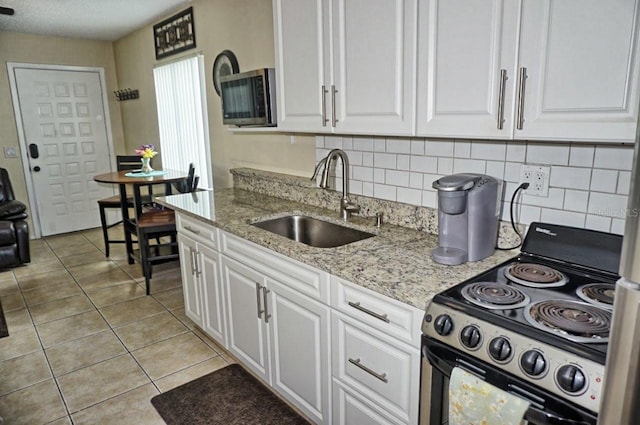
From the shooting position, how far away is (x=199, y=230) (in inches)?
98.3

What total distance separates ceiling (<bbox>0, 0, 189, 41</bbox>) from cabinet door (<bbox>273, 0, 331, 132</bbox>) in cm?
222

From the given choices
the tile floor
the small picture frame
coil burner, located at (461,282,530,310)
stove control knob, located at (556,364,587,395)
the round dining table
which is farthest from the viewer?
the small picture frame

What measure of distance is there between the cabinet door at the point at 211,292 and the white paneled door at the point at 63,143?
12.9ft

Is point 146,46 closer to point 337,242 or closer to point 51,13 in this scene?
point 51,13

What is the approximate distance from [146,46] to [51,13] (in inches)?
38.3

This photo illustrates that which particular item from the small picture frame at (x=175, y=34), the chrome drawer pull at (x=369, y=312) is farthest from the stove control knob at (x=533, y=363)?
the small picture frame at (x=175, y=34)

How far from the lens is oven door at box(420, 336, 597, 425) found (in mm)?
998

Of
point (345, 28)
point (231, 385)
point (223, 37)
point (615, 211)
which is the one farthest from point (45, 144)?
point (615, 211)

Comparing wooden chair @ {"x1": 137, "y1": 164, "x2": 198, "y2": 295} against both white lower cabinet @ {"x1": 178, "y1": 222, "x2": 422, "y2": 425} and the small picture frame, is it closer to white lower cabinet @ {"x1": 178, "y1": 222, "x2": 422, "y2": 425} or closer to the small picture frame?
white lower cabinet @ {"x1": 178, "y1": 222, "x2": 422, "y2": 425}

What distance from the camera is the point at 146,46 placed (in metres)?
4.88

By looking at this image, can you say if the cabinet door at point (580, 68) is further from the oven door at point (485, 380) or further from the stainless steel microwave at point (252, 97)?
the stainless steel microwave at point (252, 97)

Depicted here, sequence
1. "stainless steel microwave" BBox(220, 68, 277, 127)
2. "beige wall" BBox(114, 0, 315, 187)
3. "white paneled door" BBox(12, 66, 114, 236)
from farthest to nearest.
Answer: "white paneled door" BBox(12, 66, 114, 236)
"beige wall" BBox(114, 0, 315, 187)
"stainless steel microwave" BBox(220, 68, 277, 127)

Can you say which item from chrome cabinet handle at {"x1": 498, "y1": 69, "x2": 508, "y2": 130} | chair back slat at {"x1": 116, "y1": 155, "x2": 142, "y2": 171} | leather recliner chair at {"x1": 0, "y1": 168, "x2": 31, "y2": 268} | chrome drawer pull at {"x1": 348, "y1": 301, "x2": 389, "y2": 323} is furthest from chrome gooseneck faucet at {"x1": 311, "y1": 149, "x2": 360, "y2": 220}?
leather recliner chair at {"x1": 0, "y1": 168, "x2": 31, "y2": 268}

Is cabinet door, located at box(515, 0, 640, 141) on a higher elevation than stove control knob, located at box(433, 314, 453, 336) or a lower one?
higher
